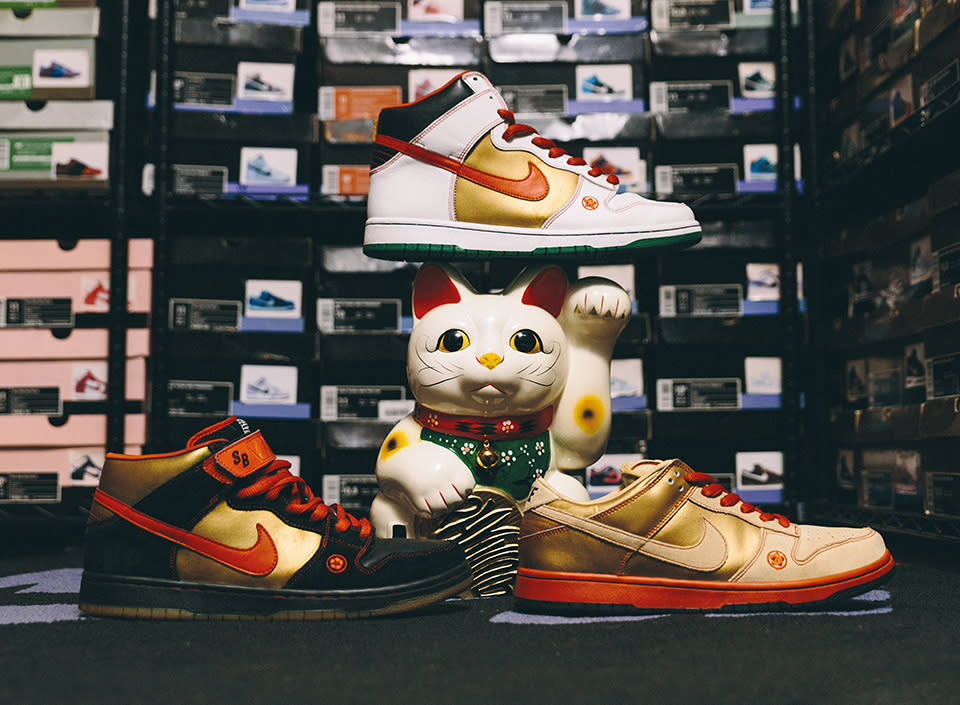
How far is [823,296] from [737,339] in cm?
25

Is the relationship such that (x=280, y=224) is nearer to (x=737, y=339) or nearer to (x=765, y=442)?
(x=737, y=339)

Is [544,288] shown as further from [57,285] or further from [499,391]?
[57,285]

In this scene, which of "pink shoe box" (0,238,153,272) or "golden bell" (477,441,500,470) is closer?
"golden bell" (477,441,500,470)

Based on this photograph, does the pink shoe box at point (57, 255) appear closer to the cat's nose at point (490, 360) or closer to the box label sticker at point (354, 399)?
the box label sticker at point (354, 399)

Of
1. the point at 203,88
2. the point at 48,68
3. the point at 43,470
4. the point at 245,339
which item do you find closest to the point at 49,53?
the point at 48,68

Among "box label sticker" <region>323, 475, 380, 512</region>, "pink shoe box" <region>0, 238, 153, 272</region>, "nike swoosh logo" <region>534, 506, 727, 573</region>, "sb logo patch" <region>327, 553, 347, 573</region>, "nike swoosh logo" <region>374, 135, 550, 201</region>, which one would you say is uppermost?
"nike swoosh logo" <region>374, 135, 550, 201</region>

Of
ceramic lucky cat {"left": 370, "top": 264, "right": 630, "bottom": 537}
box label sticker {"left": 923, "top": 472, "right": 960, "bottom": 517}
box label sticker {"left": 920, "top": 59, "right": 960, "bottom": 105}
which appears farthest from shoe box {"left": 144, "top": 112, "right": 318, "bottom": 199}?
box label sticker {"left": 923, "top": 472, "right": 960, "bottom": 517}

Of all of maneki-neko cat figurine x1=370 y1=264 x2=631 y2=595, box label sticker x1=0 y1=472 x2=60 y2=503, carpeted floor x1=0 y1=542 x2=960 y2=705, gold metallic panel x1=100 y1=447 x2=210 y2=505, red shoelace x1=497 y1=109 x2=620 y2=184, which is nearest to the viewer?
carpeted floor x1=0 y1=542 x2=960 y2=705

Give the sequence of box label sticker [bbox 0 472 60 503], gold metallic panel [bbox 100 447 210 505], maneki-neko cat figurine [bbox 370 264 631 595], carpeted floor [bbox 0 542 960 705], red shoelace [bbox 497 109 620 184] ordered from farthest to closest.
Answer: box label sticker [bbox 0 472 60 503] < red shoelace [bbox 497 109 620 184] < maneki-neko cat figurine [bbox 370 264 631 595] < gold metallic panel [bbox 100 447 210 505] < carpeted floor [bbox 0 542 960 705]

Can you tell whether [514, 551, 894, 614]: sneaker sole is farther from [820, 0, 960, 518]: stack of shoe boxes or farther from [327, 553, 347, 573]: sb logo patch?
[820, 0, 960, 518]: stack of shoe boxes

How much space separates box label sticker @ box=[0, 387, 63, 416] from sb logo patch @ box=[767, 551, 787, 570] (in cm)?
119

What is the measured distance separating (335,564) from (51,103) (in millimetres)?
1127

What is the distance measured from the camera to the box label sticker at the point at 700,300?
138 centimetres

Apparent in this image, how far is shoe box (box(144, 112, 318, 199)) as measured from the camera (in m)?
1.39
